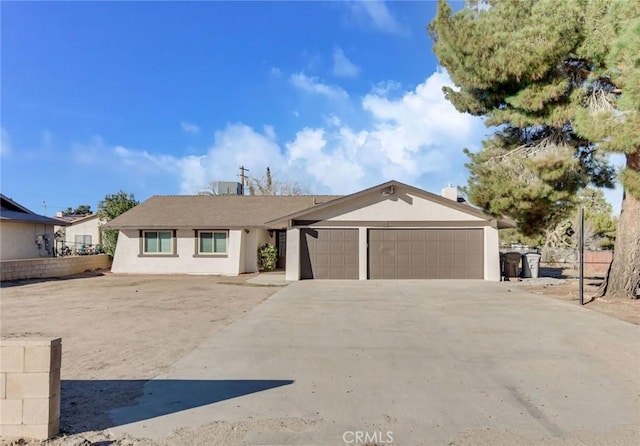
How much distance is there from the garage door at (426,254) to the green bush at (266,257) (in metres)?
6.37

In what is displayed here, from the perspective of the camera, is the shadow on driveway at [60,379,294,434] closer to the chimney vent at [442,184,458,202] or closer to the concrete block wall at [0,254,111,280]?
the concrete block wall at [0,254,111,280]

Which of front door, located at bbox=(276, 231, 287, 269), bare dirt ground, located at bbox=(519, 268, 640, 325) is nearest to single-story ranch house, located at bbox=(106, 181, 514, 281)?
bare dirt ground, located at bbox=(519, 268, 640, 325)

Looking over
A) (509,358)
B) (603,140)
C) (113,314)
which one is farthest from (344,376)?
(603,140)

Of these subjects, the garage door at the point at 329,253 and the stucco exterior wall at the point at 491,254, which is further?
the garage door at the point at 329,253

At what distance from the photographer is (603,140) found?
404 inches

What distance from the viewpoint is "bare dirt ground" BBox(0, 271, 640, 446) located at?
3818 millimetres

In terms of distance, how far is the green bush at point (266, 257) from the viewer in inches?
870

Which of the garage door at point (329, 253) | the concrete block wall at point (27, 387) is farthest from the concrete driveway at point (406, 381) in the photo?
the garage door at point (329, 253)

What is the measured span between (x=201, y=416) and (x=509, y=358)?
4480mm

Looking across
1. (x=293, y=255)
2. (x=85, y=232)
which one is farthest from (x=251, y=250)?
(x=85, y=232)

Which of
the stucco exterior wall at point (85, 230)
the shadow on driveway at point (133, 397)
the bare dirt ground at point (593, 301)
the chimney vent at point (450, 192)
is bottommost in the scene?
the shadow on driveway at point (133, 397)

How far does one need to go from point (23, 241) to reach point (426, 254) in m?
19.7

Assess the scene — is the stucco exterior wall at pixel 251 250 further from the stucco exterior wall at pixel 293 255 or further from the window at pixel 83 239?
the window at pixel 83 239

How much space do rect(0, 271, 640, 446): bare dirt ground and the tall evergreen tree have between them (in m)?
3.14
